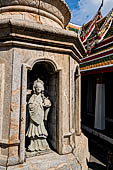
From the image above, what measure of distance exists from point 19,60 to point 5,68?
30 centimetres

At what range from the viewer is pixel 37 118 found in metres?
2.62

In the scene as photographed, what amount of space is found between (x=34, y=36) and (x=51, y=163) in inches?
92.2

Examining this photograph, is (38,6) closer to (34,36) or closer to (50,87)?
(34,36)

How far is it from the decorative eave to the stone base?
2098mm

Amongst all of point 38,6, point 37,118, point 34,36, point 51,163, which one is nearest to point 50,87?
point 37,118

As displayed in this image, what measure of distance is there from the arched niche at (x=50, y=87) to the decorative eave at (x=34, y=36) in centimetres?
39

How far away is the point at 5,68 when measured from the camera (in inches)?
93.4

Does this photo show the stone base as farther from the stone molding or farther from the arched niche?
the stone molding

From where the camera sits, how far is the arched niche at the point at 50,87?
2734 millimetres

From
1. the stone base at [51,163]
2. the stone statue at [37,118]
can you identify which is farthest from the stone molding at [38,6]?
the stone base at [51,163]

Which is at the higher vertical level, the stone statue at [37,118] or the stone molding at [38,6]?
the stone molding at [38,6]

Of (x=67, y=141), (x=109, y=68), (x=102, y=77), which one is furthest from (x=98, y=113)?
(x=67, y=141)

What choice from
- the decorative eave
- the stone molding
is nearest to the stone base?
the decorative eave

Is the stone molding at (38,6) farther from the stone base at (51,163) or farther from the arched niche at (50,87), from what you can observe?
the stone base at (51,163)
